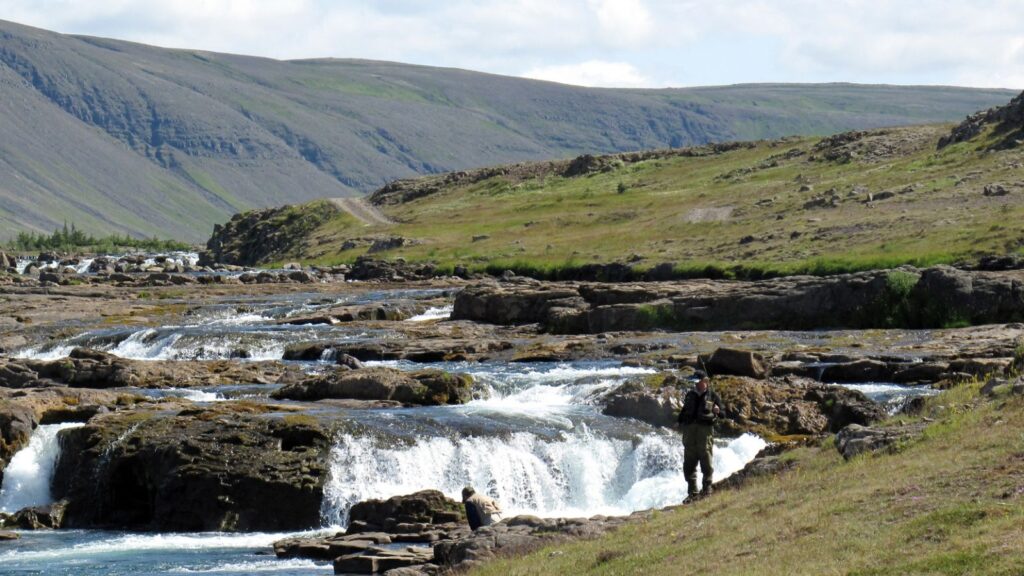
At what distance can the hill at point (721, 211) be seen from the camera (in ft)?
300

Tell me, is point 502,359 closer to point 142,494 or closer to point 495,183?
point 142,494

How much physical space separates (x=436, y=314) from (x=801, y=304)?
2337 cm

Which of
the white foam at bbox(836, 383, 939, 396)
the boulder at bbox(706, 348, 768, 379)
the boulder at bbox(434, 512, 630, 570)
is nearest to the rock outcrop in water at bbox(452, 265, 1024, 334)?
the white foam at bbox(836, 383, 939, 396)

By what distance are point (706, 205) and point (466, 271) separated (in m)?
26.2

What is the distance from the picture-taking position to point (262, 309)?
84.2 metres

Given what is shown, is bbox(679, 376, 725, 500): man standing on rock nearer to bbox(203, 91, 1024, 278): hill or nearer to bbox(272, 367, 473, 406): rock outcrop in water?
bbox(272, 367, 473, 406): rock outcrop in water

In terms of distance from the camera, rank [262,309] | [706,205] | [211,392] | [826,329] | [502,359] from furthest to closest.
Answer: [706,205], [262,309], [826,329], [502,359], [211,392]

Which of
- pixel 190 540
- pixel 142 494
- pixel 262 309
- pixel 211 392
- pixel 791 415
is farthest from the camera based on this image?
pixel 262 309

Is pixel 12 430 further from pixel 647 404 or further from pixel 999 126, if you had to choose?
pixel 999 126

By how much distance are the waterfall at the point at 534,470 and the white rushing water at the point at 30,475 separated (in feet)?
25.7

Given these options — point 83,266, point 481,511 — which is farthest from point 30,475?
point 83,266

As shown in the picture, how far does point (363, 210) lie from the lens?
181500 millimetres

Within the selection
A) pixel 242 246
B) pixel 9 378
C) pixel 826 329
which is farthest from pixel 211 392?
pixel 242 246

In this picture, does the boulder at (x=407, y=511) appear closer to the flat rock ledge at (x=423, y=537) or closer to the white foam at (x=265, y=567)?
the flat rock ledge at (x=423, y=537)
